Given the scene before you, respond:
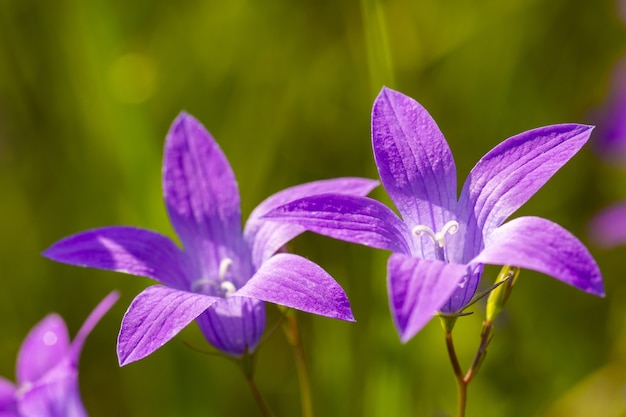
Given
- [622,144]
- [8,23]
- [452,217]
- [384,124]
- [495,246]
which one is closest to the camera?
[495,246]

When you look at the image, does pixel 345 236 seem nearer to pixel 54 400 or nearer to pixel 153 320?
pixel 153 320

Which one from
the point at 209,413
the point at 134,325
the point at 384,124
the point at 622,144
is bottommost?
the point at 209,413

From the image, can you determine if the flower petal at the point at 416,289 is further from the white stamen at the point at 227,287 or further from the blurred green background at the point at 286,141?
the blurred green background at the point at 286,141

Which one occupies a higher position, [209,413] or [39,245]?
[39,245]

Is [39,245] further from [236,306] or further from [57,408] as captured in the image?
[236,306]

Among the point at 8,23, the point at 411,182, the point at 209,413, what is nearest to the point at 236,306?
the point at 411,182

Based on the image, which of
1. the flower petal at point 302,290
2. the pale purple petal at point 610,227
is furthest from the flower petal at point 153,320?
the pale purple petal at point 610,227

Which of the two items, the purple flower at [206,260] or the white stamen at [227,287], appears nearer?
the purple flower at [206,260]
